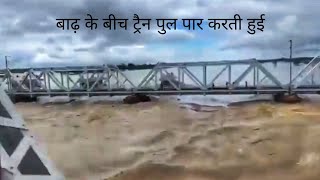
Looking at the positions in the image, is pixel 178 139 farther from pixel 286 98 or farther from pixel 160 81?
pixel 286 98

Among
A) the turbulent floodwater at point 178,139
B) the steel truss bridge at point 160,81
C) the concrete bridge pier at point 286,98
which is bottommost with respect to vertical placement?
the turbulent floodwater at point 178,139

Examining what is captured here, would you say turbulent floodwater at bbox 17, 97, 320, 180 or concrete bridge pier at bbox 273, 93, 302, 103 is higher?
concrete bridge pier at bbox 273, 93, 302, 103

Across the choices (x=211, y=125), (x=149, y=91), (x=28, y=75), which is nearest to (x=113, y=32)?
(x=149, y=91)

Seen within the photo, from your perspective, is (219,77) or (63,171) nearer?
(219,77)

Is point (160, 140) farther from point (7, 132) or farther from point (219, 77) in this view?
point (7, 132)

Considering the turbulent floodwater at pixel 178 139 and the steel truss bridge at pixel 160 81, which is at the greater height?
the steel truss bridge at pixel 160 81

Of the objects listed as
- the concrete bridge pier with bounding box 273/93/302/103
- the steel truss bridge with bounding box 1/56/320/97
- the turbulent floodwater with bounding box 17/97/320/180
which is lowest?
the turbulent floodwater with bounding box 17/97/320/180
